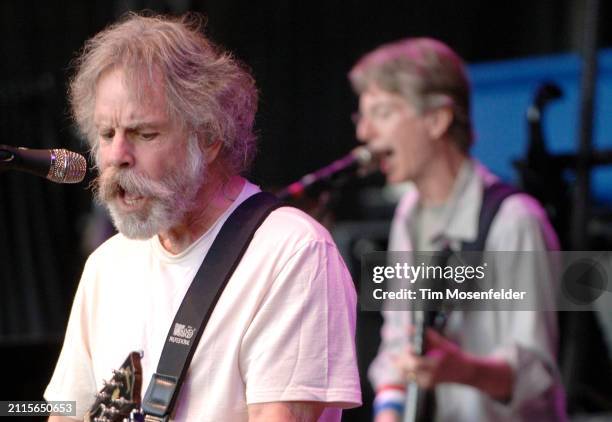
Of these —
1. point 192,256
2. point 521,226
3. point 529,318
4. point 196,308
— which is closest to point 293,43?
point 521,226

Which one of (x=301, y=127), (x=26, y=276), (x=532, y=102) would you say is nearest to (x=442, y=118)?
(x=532, y=102)

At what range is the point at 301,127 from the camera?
4.76 meters

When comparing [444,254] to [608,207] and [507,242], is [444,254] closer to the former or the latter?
[507,242]

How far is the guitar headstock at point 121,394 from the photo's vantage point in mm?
2150

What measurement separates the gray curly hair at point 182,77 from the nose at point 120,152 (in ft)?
0.36

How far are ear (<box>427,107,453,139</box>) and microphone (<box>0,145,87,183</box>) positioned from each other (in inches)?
67.7

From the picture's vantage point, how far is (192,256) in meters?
2.26

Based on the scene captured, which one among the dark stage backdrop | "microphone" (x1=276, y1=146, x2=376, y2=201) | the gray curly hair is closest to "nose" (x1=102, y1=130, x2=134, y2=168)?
the gray curly hair

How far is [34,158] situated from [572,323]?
195cm

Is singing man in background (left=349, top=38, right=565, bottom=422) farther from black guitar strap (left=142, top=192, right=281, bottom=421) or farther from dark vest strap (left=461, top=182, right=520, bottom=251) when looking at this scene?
black guitar strap (left=142, top=192, right=281, bottom=421)

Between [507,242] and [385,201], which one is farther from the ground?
[385,201]

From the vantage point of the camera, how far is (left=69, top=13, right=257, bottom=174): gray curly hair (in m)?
2.22

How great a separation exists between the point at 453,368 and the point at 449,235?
51 centimetres

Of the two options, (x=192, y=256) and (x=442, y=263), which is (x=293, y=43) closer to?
(x=442, y=263)
